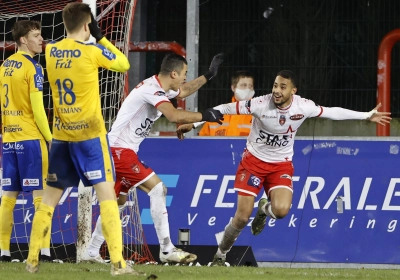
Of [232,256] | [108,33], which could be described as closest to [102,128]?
[232,256]

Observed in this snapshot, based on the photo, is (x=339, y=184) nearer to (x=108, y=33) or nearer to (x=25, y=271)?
(x=108, y=33)

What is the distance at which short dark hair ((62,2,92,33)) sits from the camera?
24.7 feet

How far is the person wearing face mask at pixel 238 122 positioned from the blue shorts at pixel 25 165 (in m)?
2.59

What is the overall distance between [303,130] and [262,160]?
5240mm

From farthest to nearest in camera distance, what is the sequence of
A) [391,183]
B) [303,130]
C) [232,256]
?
[303,130] < [391,183] < [232,256]

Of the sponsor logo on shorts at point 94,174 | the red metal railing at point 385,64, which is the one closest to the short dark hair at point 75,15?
the sponsor logo on shorts at point 94,174

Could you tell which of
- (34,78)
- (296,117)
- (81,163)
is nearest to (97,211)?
(34,78)

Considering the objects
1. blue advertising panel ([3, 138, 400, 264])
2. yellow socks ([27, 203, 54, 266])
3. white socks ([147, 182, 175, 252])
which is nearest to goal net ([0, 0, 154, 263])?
A: blue advertising panel ([3, 138, 400, 264])

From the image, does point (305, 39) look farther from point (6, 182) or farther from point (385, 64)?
point (6, 182)

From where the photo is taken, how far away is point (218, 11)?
15.5m

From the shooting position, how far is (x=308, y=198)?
11.0 meters

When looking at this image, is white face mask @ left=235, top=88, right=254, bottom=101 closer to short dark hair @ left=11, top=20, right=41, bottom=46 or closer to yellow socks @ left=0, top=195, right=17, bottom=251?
short dark hair @ left=11, top=20, right=41, bottom=46

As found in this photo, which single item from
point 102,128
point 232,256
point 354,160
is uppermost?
point 102,128

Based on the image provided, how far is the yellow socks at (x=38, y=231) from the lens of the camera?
7.72 m
